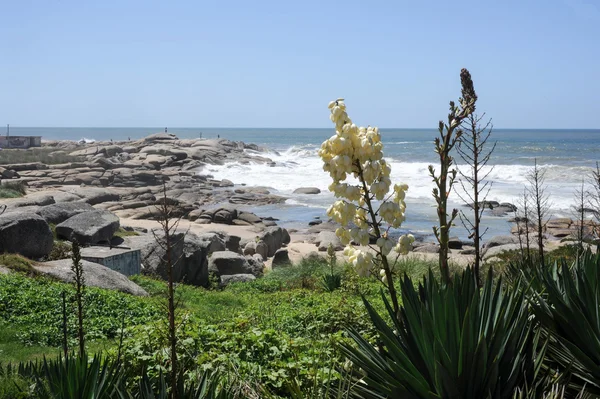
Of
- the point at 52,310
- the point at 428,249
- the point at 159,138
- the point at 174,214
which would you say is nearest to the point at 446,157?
the point at 52,310

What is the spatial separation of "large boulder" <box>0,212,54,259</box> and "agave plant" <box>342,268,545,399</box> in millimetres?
12872

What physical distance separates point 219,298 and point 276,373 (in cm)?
794

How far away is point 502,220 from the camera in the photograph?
3109 cm

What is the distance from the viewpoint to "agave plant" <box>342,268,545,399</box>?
3195 millimetres

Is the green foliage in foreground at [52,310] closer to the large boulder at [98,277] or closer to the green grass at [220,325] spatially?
the green grass at [220,325]

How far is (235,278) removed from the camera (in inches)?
651

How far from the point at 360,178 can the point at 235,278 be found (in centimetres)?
1286

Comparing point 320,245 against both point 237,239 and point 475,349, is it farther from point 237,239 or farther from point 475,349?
point 475,349

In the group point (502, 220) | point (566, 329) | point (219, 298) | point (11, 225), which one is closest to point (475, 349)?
point (566, 329)

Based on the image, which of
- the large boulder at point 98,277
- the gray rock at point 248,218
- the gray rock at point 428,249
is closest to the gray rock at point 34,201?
the large boulder at point 98,277

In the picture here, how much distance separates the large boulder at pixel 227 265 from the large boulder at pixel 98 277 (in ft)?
13.2

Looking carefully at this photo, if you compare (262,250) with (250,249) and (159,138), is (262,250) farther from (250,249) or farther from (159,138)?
(159,138)

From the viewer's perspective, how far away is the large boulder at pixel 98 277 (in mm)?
12609

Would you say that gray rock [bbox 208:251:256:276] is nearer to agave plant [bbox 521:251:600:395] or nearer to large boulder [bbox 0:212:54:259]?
large boulder [bbox 0:212:54:259]
